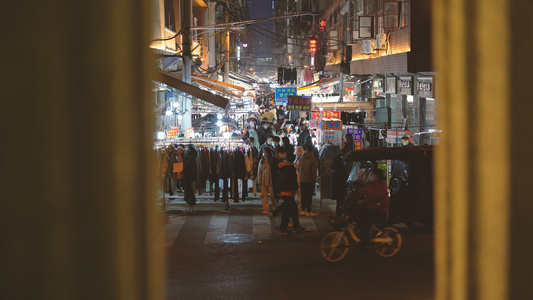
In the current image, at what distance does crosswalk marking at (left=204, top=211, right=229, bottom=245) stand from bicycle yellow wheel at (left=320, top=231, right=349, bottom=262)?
7.93ft

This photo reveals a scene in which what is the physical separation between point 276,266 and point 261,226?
2959mm

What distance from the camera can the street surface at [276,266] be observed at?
700 cm

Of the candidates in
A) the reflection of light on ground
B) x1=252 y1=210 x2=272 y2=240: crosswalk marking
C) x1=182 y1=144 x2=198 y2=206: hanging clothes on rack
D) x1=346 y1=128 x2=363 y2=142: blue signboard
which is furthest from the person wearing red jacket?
x1=346 y1=128 x2=363 y2=142: blue signboard

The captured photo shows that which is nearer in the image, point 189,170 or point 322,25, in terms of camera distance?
point 189,170

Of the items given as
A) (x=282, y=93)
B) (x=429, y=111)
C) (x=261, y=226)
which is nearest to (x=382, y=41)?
(x=429, y=111)

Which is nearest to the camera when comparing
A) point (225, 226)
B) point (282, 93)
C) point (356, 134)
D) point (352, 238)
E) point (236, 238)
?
point (352, 238)

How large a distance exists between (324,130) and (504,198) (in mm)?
12494

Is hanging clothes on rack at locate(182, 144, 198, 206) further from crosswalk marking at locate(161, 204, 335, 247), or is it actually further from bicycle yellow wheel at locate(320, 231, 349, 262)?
bicycle yellow wheel at locate(320, 231, 349, 262)

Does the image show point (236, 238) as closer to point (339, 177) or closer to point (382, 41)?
point (339, 177)

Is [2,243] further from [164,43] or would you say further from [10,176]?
[164,43]

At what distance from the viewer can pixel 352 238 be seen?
868 centimetres

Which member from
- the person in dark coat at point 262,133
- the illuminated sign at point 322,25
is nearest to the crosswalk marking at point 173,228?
the person in dark coat at point 262,133

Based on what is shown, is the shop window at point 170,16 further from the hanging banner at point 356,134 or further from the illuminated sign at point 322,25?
the illuminated sign at point 322,25

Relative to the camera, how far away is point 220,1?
38750 millimetres
